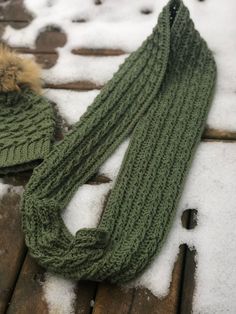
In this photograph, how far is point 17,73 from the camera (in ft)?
4.86

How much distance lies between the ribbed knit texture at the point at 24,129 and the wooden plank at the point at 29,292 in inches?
10.8

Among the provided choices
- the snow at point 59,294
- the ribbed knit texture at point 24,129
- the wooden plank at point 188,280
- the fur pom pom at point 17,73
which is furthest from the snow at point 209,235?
the fur pom pom at point 17,73

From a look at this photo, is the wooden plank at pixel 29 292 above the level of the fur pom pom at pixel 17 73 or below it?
below

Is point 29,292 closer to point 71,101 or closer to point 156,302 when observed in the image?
point 156,302

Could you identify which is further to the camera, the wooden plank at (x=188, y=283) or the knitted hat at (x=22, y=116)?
the knitted hat at (x=22, y=116)

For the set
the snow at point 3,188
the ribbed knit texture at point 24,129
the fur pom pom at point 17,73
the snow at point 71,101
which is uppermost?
the fur pom pom at point 17,73

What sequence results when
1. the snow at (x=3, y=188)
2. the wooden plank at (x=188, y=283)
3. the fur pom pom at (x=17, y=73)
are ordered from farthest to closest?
the fur pom pom at (x=17, y=73)
the snow at (x=3, y=188)
the wooden plank at (x=188, y=283)

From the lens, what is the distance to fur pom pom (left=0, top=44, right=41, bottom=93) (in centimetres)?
146

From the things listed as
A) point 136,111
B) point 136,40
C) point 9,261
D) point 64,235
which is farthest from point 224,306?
point 136,40

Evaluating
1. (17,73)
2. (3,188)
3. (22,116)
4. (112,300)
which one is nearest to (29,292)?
(112,300)

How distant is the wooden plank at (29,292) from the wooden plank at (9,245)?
2cm

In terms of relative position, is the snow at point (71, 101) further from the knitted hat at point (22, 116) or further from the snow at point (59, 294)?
the snow at point (59, 294)

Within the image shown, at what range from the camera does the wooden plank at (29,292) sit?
1.08 m

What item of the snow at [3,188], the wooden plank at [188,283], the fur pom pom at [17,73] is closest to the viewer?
the wooden plank at [188,283]
